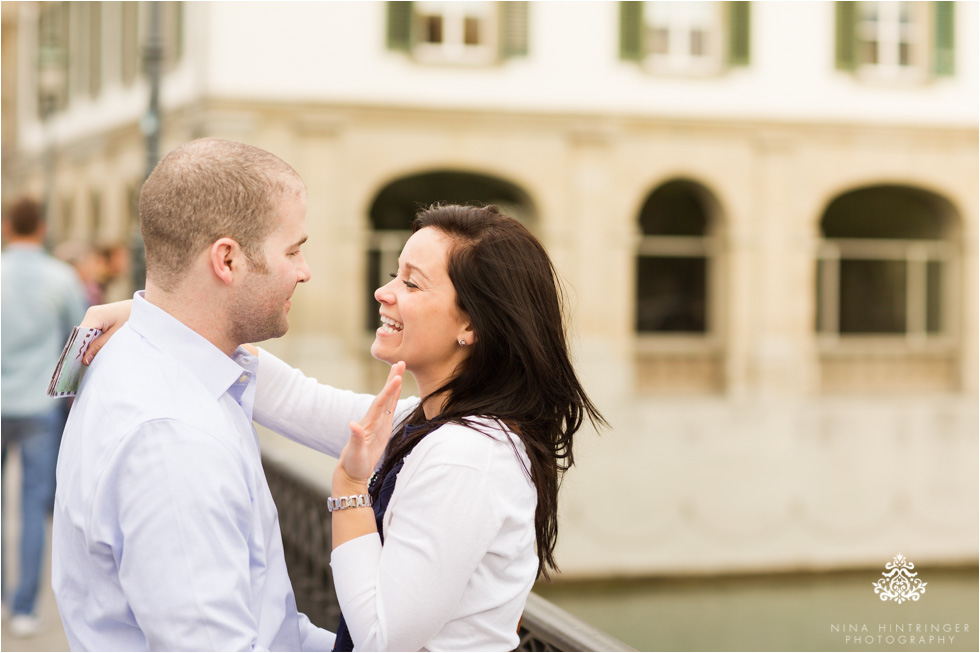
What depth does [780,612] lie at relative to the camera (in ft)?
48.1

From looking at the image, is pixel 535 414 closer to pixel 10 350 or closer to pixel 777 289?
pixel 10 350

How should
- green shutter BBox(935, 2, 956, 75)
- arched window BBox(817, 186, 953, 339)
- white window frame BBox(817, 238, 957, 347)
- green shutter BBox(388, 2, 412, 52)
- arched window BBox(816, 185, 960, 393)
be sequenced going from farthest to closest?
arched window BBox(817, 186, 953, 339) < white window frame BBox(817, 238, 957, 347) < arched window BBox(816, 185, 960, 393) < green shutter BBox(935, 2, 956, 75) < green shutter BBox(388, 2, 412, 52)

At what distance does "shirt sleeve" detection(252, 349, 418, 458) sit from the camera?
2562mm

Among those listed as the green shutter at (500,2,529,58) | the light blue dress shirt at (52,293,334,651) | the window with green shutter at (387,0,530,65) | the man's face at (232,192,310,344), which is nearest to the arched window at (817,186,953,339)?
the green shutter at (500,2,529,58)

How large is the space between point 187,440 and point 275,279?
332 millimetres

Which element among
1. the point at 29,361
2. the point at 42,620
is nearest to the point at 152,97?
the point at 29,361

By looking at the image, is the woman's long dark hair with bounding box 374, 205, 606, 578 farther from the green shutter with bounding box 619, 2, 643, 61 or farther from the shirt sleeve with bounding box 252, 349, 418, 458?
the green shutter with bounding box 619, 2, 643, 61

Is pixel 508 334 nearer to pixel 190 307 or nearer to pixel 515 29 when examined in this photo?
pixel 190 307

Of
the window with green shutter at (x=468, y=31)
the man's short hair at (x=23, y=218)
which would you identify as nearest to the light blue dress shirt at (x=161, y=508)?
the man's short hair at (x=23, y=218)

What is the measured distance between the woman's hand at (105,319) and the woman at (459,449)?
47 cm

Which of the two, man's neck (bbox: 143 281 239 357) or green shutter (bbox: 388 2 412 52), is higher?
green shutter (bbox: 388 2 412 52)

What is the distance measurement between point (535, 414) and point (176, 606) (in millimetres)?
789

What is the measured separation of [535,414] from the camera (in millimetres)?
2133

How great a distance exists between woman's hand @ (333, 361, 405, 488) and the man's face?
0.64 ft
